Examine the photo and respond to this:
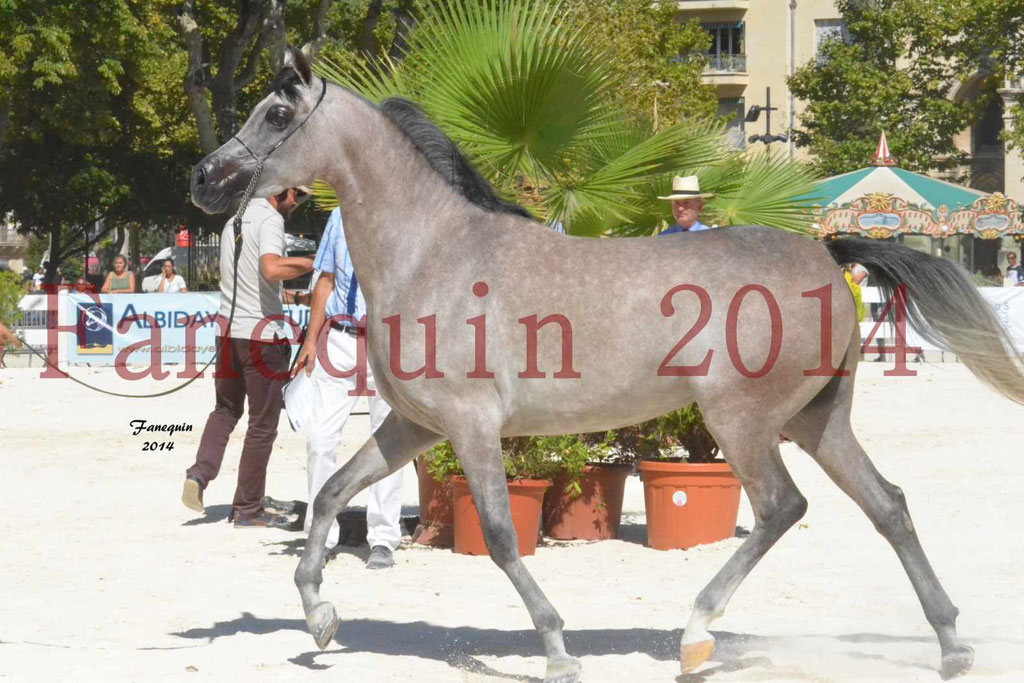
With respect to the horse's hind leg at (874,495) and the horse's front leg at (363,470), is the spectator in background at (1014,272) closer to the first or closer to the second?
the horse's hind leg at (874,495)

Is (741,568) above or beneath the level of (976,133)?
beneath

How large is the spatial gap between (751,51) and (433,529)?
53984 mm

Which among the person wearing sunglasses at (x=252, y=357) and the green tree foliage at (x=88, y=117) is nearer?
the person wearing sunglasses at (x=252, y=357)

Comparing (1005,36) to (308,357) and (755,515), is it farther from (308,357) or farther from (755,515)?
(755,515)

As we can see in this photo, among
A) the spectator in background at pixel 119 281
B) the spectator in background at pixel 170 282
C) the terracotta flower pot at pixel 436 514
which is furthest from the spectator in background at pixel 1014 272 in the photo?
the terracotta flower pot at pixel 436 514

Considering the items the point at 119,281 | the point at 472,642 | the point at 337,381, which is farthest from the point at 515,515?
the point at 119,281

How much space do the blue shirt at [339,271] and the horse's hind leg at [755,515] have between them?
2808mm

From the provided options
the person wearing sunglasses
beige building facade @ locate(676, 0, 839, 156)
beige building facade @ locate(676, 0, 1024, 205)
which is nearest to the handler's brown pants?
the person wearing sunglasses

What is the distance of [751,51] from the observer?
58.7 metres

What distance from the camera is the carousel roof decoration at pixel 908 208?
23.9m

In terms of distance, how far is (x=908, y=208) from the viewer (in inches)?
954

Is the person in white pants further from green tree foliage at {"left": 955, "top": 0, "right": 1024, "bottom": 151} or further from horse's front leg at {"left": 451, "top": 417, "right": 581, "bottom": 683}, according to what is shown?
green tree foliage at {"left": 955, "top": 0, "right": 1024, "bottom": 151}

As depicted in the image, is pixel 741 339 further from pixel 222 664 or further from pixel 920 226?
pixel 920 226

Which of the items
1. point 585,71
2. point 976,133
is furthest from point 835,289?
point 976,133
